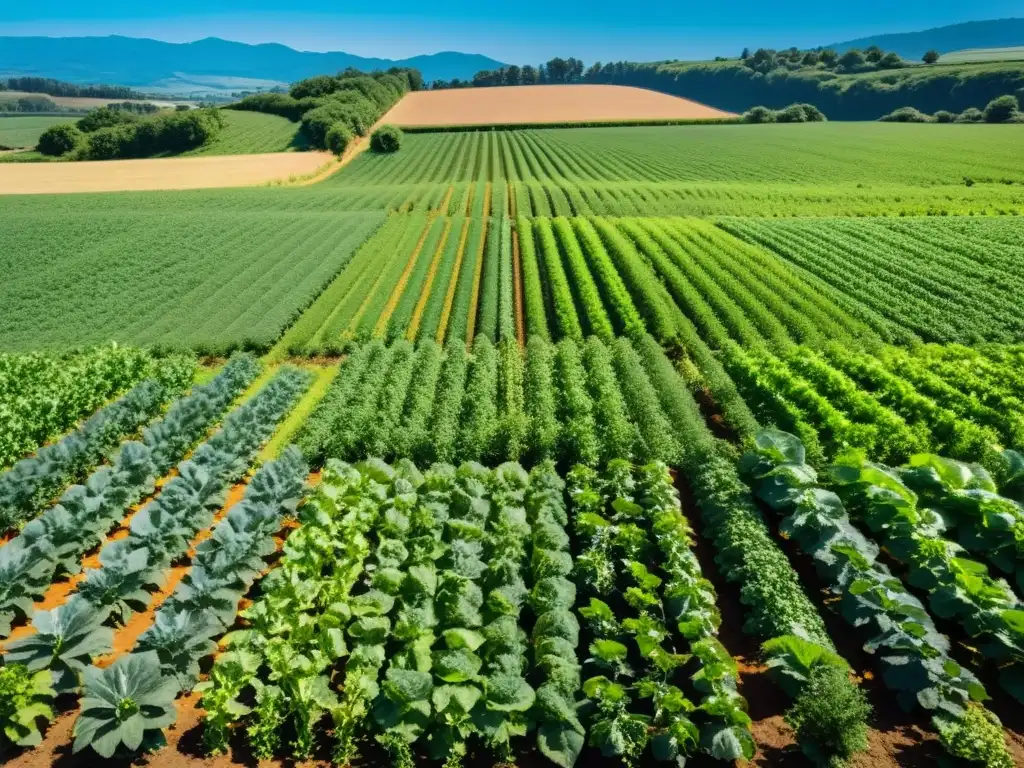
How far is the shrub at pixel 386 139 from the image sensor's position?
275 ft

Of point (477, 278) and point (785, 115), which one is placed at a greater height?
point (785, 115)

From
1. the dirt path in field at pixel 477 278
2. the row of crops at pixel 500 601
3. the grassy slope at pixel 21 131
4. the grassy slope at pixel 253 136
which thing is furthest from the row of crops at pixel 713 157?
the grassy slope at pixel 21 131

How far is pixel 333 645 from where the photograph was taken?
34.1ft

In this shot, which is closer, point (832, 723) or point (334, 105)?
point (832, 723)

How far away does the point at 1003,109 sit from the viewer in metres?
95.9

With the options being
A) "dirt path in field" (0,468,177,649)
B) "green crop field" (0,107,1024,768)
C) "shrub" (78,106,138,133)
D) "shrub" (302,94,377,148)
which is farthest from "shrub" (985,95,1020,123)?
"shrub" (78,106,138,133)

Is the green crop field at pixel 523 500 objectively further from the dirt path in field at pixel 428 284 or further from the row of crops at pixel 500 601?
the dirt path in field at pixel 428 284

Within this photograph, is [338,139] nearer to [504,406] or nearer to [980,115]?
[504,406]

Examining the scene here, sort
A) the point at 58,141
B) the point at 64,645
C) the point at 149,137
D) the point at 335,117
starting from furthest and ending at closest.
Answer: the point at 335,117
the point at 149,137
the point at 58,141
the point at 64,645

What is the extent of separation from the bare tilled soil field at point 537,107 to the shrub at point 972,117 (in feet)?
123

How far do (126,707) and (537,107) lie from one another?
128106 mm

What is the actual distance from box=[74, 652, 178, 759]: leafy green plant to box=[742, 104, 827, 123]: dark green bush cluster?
12230 centimetres

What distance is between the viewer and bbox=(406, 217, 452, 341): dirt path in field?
1018 inches

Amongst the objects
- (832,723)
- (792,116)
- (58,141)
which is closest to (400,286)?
(832,723)
